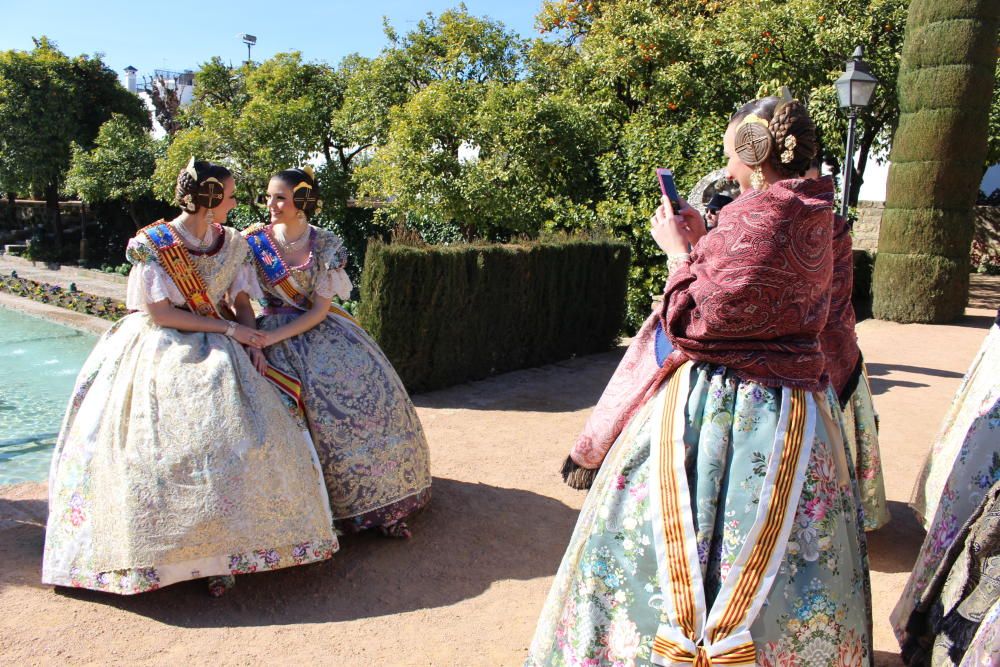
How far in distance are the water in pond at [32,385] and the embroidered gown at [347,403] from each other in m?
2.86

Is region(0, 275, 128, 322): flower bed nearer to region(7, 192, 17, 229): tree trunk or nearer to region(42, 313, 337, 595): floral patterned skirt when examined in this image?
region(42, 313, 337, 595): floral patterned skirt

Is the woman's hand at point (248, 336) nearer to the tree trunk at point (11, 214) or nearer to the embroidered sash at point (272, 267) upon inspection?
the embroidered sash at point (272, 267)

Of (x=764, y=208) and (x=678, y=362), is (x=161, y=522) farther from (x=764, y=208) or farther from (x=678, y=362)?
(x=764, y=208)

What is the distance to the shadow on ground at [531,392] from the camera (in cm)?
658

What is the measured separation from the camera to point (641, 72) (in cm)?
A: 1241

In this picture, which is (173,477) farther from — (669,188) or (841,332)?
(841,332)

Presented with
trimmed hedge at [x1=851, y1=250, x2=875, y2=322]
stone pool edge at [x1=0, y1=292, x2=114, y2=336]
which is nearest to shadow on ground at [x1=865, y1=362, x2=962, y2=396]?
trimmed hedge at [x1=851, y1=250, x2=875, y2=322]

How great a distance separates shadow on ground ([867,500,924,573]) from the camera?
371 centimetres

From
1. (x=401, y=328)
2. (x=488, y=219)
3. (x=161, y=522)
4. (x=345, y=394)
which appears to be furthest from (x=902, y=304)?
(x=161, y=522)

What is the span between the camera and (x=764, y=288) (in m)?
2.01

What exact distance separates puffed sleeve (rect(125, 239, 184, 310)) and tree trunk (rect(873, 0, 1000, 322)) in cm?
1061

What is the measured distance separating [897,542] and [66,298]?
11.6 m

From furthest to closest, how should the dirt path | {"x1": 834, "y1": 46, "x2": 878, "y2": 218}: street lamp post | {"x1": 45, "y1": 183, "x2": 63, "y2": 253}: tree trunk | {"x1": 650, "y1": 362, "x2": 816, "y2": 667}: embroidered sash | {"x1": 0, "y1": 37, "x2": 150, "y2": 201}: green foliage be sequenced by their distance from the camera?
{"x1": 45, "y1": 183, "x2": 63, "y2": 253}: tree trunk < {"x1": 0, "y1": 37, "x2": 150, "y2": 201}: green foliage < {"x1": 834, "y1": 46, "x2": 878, "y2": 218}: street lamp post < the dirt path < {"x1": 650, "y1": 362, "x2": 816, "y2": 667}: embroidered sash

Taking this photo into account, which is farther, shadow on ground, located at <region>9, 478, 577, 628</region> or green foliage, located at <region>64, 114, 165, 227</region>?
green foliage, located at <region>64, 114, 165, 227</region>
